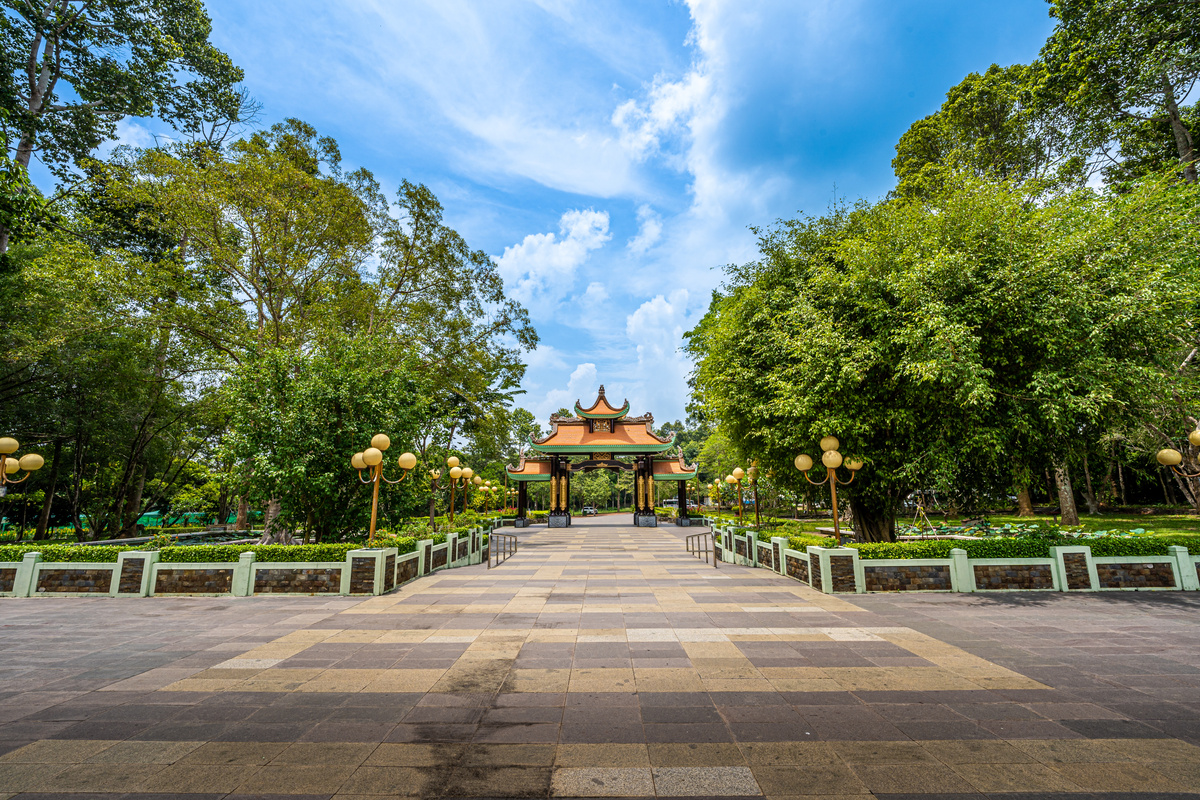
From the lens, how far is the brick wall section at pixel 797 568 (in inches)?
425

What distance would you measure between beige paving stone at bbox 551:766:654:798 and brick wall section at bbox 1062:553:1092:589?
35.7 feet

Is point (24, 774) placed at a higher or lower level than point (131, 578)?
lower

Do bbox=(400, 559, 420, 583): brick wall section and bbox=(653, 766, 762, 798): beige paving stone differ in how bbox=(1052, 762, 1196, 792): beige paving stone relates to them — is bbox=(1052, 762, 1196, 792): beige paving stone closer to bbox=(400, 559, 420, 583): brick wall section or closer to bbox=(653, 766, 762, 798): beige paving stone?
bbox=(653, 766, 762, 798): beige paving stone

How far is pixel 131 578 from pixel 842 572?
47.0ft

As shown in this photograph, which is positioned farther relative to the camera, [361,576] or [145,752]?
[361,576]

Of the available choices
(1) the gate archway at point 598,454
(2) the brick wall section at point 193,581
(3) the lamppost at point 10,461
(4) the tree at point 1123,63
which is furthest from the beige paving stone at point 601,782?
(1) the gate archway at point 598,454

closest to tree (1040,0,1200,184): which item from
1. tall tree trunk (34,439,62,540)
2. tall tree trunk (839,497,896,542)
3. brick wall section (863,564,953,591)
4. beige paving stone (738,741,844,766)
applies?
tall tree trunk (839,497,896,542)

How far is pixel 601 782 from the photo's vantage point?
10.3 ft

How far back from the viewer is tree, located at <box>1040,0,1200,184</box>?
44.3ft

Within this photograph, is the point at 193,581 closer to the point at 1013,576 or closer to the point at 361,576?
the point at 361,576

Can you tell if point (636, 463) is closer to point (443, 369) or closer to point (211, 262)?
point (443, 369)

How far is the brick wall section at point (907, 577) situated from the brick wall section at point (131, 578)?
14.6 metres

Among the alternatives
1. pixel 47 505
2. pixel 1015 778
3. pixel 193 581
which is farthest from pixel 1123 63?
pixel 47 505

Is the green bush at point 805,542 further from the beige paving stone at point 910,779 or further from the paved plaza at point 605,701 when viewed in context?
the beige paving stone at point 910,779
